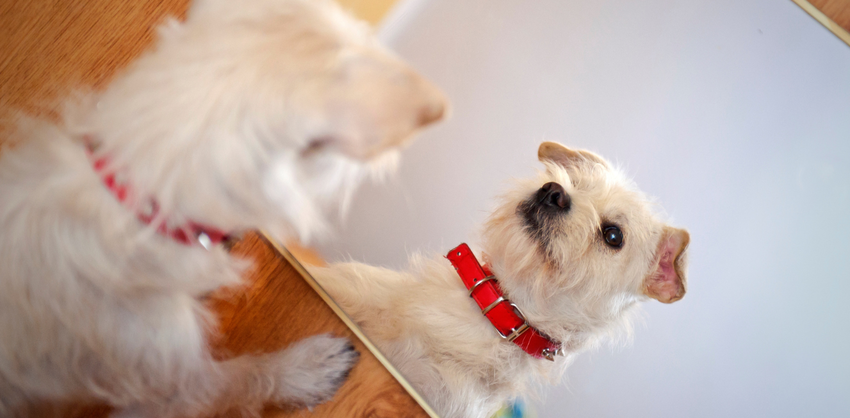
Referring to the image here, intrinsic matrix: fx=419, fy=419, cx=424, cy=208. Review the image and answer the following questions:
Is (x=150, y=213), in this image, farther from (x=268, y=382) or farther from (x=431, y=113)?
(x=268, y=382)

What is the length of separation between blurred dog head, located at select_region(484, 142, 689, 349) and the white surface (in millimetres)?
90

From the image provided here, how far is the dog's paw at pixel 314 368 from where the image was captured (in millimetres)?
A: 1238

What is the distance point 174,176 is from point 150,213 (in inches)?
4.9

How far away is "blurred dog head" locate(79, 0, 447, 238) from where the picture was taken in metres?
0.69

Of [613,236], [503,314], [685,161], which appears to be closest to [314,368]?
[503,314]

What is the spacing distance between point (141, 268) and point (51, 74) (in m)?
1.23

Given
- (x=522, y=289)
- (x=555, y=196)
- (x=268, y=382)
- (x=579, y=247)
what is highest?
(x=555, y=196)

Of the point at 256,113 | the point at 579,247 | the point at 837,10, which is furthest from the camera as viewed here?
the point at 579,247

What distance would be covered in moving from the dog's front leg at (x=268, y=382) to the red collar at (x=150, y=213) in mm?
500

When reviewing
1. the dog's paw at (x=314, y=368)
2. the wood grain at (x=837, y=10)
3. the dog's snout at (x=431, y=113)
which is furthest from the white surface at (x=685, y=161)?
the dog's snout at (x=431, y=113)

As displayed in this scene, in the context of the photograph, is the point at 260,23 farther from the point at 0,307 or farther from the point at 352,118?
the point at 0,307

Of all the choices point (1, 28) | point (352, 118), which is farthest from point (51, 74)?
point (352, 118)

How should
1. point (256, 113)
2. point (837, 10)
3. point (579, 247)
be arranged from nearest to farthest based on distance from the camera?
1. point (256, 113)
2. point (837, 10)
3. point (579, 247)

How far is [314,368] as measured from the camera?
1.26m
